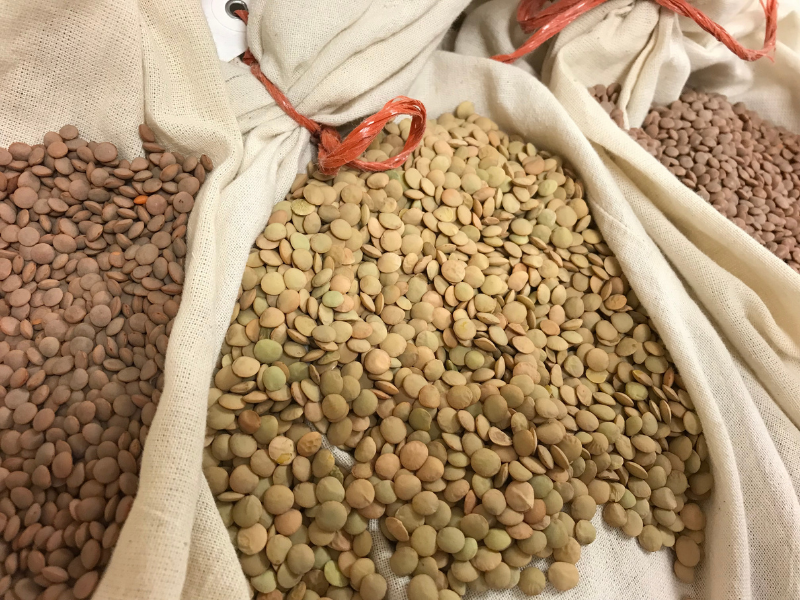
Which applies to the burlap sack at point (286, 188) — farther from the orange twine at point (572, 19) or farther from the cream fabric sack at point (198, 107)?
the orange twine at point (572, 19)

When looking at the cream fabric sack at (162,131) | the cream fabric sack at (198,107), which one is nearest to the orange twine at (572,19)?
the cream fabric sack at (198,107)

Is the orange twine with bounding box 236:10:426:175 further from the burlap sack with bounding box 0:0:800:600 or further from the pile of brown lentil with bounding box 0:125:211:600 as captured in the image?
the pile of brown lentil with bounding box 0:125:211:600

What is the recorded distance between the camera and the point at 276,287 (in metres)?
0.76

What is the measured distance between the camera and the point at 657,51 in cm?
103

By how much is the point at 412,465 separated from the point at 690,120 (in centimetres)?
88

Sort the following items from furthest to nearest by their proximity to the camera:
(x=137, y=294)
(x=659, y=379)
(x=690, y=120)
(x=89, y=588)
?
(x=690, y=120)
(x=659, y=379)
(x=137, y=294)
(x=89, y=588)

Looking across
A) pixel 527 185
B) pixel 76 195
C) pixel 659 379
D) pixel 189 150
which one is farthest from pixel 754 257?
pixel 76 195

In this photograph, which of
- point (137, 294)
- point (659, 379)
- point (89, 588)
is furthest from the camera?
point (659, 379)

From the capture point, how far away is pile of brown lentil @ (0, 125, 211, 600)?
619mm

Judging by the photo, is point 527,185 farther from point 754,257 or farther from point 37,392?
point 37,392

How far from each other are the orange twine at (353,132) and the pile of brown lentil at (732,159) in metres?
0.42

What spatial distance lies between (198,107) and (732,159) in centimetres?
96

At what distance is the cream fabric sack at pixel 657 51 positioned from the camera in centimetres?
104

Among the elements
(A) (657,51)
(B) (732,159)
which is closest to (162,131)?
(A) (657,51)
